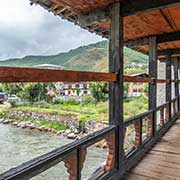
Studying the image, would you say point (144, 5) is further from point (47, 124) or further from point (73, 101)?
point (73, 101)

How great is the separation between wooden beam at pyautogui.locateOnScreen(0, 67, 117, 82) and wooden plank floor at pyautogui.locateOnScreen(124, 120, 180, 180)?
1485 mm

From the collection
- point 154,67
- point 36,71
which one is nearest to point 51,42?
point 154,67

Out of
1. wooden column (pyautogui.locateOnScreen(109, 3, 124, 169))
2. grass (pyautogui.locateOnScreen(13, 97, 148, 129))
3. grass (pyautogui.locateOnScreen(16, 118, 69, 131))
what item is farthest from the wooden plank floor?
grass (pyautogui.locateOnScreen(16, 118, 69, 131))

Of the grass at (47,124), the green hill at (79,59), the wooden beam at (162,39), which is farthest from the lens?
the grass at (47,124)

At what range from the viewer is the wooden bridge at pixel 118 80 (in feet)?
6.23

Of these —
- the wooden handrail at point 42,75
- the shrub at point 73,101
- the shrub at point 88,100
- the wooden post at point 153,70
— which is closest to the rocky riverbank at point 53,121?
the shrub at point 73,101

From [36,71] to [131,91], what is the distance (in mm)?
20650

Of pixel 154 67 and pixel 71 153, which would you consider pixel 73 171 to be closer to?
pixel 71 153

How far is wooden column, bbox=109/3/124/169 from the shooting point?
3100 mm

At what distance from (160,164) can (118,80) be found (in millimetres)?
1496

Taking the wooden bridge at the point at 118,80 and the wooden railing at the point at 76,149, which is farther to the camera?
the wooden bridge at the point at 118,80

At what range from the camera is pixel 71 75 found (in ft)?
7.10

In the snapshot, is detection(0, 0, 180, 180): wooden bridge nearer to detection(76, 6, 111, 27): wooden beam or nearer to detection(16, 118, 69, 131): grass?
detection(76, 6, 111, 27): wooden beam

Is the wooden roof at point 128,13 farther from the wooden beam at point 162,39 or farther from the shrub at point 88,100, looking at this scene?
the shrub at point 88,100
